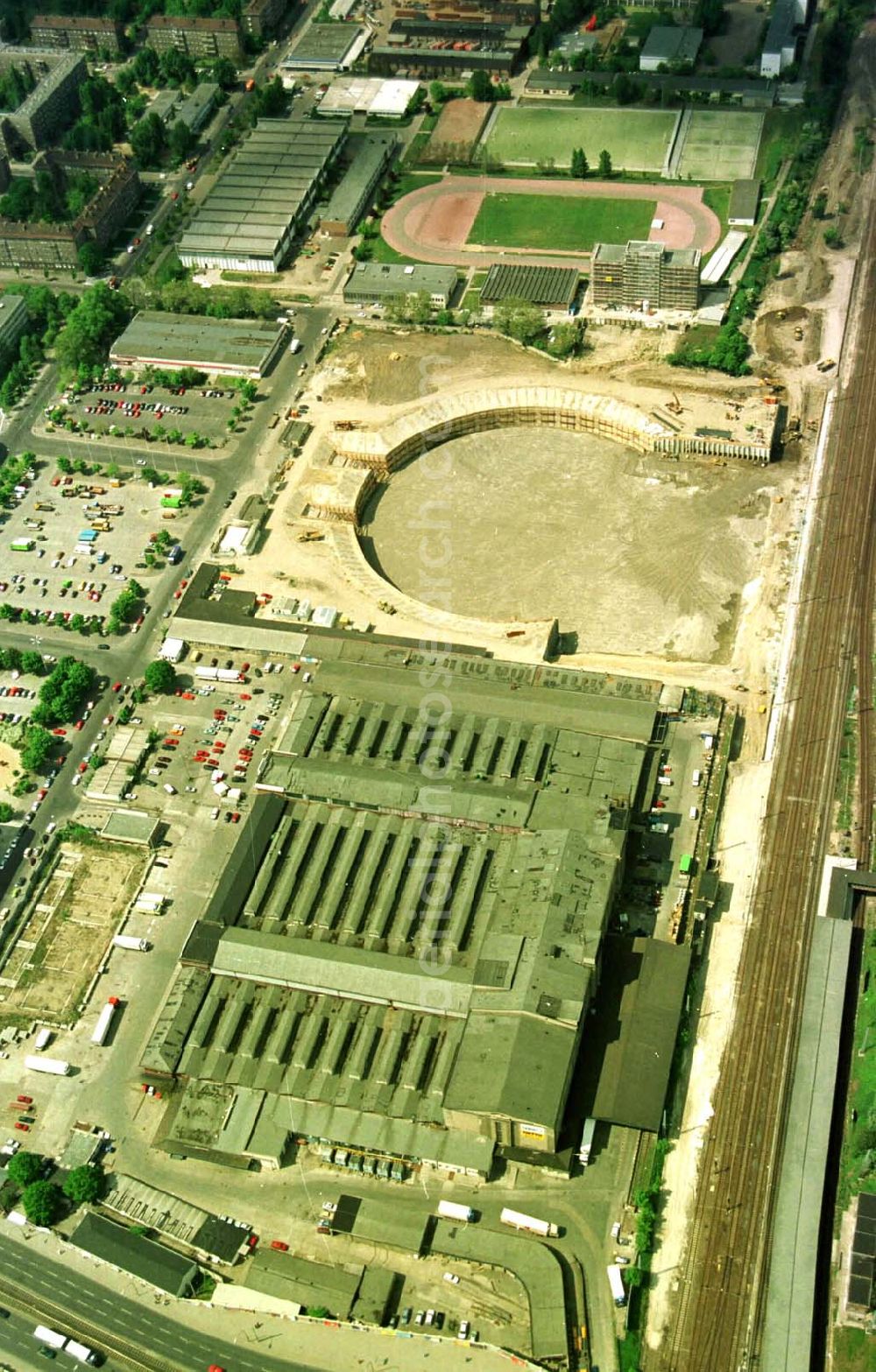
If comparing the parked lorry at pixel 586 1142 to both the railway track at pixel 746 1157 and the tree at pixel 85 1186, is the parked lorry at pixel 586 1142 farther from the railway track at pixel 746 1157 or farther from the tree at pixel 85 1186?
the tree at pixel 85 1186

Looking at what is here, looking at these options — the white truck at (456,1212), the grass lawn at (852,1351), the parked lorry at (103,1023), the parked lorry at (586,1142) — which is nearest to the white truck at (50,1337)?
the parked lorry at (103,1023)

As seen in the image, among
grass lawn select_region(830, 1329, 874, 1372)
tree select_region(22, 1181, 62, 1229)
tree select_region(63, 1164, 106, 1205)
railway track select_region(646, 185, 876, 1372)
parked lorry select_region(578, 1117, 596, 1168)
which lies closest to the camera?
grass lawn select_region(830, 1329, 874, 1372)

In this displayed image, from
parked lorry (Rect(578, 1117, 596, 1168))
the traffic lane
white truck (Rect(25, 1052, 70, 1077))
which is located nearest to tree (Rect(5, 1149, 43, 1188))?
the traffic lane

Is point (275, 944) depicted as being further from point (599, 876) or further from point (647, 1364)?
point (647, 1364)

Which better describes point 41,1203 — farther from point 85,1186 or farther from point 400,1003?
point 400,1003

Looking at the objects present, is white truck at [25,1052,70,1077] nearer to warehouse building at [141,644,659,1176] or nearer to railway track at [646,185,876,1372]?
warehouse building at [141,644,659,1176]

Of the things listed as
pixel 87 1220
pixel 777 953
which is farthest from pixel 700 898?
pixel 87 1220
